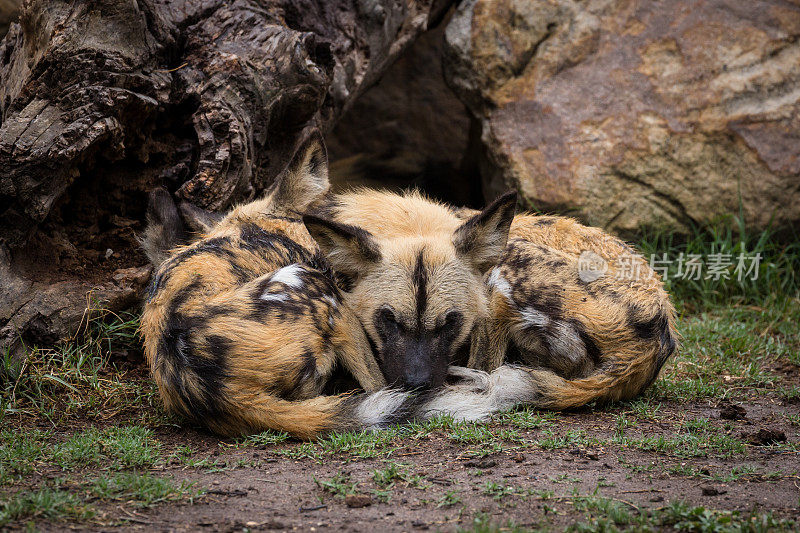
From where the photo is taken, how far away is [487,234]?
3934 millimetres

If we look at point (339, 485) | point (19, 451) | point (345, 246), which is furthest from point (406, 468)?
point (19, 451)

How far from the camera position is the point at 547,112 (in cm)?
650

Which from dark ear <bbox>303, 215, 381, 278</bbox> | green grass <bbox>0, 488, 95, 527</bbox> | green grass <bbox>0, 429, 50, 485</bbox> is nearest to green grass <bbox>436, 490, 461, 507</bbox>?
green grass <bbox>0, 488, 95, 527</bbox>

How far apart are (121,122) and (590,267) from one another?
2815 millimetres

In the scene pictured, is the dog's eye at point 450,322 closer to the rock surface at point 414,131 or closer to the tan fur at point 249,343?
the tan fur at point 249,343

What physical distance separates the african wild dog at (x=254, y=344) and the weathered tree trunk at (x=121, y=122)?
81 centimetres

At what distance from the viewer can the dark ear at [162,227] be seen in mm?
4301

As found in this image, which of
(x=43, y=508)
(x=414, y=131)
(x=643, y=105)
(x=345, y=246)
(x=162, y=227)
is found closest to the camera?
(x=43, y=508)

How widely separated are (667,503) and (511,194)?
5.42ft

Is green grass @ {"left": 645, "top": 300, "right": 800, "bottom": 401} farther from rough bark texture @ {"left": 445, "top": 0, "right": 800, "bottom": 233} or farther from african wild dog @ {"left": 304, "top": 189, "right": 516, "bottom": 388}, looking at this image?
african wild dog @ {"left": 304, "top": 189, "right": 516, "bottom": 388}

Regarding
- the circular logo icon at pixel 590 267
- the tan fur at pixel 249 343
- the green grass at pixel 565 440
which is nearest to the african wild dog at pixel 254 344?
the tan fur at pixel 249 343

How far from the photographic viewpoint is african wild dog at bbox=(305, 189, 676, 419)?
12.5ft

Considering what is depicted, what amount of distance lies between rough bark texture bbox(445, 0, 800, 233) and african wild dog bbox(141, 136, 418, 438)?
10.3 feet

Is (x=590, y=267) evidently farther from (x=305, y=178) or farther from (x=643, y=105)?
(x=643, y=105)
